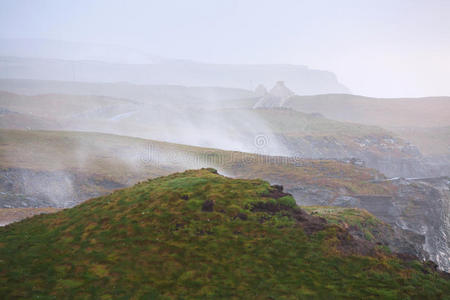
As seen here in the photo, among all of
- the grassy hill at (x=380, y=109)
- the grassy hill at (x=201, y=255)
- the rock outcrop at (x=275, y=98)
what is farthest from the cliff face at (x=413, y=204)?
the grassy hill at (x=380, y=109)

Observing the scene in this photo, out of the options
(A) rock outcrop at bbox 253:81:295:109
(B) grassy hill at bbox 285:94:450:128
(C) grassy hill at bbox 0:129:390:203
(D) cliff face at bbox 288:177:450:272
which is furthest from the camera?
(A) rock outcrop at bbox 253:81:295:109

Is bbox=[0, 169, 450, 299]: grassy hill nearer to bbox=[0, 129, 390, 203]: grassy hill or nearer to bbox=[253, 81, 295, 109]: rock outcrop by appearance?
bbox=[0, 129, 390, 203]: grassy hill

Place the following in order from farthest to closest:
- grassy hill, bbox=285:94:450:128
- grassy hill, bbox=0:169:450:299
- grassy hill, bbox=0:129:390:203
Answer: grassy hill, bbox=285:94:450:128
grassy hill, bbox=0:129:390:203
grassy hill, bbox=0:169:450:299

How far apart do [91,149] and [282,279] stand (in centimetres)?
5822

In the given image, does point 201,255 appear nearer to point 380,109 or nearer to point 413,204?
point 413,204

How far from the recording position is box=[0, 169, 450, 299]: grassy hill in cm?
1444

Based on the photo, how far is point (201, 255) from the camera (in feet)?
55.7

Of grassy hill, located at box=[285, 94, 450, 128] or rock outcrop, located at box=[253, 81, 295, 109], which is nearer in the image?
grassy hill, located at box=[285, 94, 450, 128]

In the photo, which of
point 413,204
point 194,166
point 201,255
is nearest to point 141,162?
point 194,166

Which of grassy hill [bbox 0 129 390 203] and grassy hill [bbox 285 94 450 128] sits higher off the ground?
grassy hill [bbox 285 94 450 128]

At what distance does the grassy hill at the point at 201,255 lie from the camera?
568 inches

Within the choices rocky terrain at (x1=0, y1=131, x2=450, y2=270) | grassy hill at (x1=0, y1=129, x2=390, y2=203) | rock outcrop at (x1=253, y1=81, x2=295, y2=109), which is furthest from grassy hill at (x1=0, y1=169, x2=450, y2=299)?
rock outcrop at (x1=253, y1=81, x2=295, y2=109)

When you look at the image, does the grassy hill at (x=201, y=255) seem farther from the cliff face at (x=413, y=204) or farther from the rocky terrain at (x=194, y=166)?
the cliff face at (x=413, y=204)

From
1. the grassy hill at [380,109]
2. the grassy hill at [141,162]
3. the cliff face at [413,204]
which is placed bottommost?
the cliff face at [413,204]
